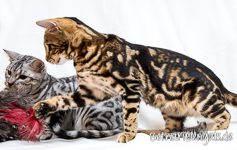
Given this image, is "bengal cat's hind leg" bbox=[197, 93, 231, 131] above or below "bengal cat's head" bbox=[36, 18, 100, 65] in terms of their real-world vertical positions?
below

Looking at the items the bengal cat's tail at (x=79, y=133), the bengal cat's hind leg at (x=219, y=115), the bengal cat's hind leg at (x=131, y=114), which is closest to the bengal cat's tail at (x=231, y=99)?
the bengal cat's hind leg at (x=219, y=115)

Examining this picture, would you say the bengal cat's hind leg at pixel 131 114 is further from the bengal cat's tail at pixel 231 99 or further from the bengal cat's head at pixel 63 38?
the bengal cat's tail at pixel 231 99

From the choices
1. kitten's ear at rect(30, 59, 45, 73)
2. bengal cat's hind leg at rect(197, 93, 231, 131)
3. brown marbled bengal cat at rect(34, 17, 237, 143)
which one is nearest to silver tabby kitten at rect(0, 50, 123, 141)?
kitten's ear at rect(30, 59, 45, 73)

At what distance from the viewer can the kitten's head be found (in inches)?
78.5

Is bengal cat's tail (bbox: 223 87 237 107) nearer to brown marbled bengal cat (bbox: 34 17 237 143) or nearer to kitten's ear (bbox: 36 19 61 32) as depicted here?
brown marbled bengal cat (bbox: 34 17 237 143)

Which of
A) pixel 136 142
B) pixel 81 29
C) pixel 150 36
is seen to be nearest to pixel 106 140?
pixel 136 142

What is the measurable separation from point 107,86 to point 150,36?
1.18m

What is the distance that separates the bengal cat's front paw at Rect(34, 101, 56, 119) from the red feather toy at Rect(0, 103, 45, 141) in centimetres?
3

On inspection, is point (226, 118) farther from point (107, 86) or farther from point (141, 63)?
point (107, 86)

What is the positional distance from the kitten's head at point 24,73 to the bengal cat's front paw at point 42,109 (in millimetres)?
161

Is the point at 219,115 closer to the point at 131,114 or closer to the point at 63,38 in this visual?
the point at 131,114

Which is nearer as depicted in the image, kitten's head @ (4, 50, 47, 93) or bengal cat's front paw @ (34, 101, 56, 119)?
bengal cat's front paw @ (34, 101, 56, 119)

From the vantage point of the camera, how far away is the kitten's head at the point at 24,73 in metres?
1.99

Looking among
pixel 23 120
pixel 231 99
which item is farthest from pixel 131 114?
pixel 231 99
